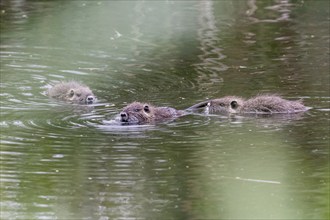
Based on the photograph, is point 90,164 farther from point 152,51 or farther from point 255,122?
point 152,51

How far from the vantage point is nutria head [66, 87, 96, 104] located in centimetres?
1202

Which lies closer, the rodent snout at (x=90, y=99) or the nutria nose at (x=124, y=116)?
the nutria nose at (x=124, y=116)

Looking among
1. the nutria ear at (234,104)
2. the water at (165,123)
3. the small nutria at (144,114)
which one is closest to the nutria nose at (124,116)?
the small nutria at (144,114)

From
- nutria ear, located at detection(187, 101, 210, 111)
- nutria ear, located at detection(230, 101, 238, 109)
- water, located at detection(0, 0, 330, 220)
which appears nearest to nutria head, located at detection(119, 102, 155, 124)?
water, located at detection(0, 0, 330, 220)

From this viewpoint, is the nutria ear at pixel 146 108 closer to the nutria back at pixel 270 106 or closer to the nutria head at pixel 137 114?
the nutria head at pixel 137 114

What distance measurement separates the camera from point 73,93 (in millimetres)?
12305

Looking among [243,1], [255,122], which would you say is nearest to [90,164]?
[255,122]

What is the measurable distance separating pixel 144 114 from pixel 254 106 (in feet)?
4.36

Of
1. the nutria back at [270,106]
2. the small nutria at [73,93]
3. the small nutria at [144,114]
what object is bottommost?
the small nutria at [73,93]

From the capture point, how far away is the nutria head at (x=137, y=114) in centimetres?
1073

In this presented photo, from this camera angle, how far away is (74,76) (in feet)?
45.0

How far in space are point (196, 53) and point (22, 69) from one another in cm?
286

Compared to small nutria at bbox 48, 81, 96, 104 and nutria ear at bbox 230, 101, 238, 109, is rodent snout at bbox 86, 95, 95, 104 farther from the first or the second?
nutria ear at bbox 230, 101, 238, 109

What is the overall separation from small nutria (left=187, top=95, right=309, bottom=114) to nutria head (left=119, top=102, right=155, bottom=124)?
0.57 m
